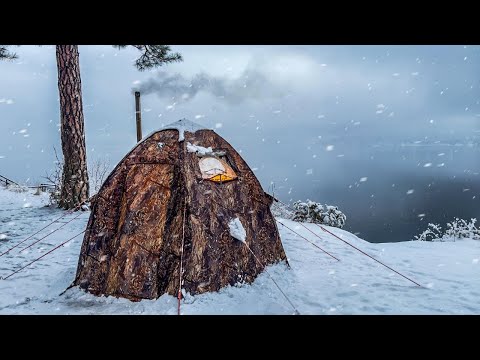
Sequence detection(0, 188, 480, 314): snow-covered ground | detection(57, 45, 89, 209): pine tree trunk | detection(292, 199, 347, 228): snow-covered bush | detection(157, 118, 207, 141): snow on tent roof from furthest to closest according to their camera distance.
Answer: detection(292, 199, 347, 228): snow-covered bush → detection(57, 45, 89, 209): pine tree trunk → detection(157, 118, 207, 141): snow on tent roof → detection(0, 188, 480, 314): snow-covered ground

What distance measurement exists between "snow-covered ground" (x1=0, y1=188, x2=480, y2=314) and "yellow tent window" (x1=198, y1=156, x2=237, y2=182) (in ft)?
Answer: 5.88

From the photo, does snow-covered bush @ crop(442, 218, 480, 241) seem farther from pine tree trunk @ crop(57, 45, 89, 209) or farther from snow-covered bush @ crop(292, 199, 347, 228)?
pine tree trunk @ crop(57, 45, 89, 209)

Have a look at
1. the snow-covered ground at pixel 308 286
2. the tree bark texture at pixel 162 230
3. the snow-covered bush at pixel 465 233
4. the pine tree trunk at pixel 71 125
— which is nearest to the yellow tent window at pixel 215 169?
the tree bark texture at pixel 162 230

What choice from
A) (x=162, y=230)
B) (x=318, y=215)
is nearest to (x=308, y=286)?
(x=162, y=230)

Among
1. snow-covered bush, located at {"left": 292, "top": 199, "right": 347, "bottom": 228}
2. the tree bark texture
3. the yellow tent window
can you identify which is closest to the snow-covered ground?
the tree bark texture

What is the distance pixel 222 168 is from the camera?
552 cm

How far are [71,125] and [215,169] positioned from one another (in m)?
7.24

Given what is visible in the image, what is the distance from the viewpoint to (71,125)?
1034 centimetres

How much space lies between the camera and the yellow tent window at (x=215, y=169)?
530cm

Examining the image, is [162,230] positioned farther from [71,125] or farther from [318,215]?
[318,215]

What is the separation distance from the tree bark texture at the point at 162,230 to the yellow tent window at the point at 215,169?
0.33 feet

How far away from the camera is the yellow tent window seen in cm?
530
